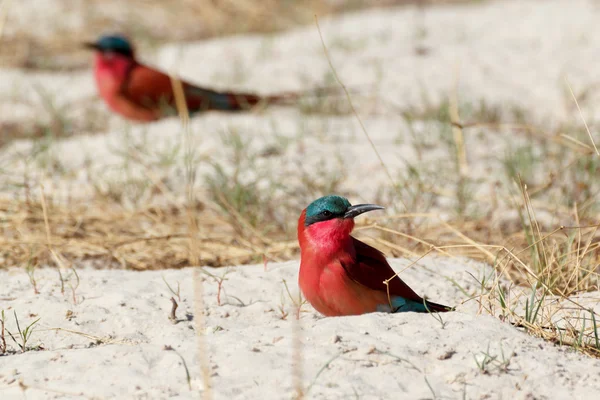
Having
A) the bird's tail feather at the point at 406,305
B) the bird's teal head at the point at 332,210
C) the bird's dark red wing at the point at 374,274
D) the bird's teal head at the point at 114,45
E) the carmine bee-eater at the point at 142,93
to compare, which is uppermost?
the bird's teal head at the point at 114,45

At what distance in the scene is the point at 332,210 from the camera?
2633mm

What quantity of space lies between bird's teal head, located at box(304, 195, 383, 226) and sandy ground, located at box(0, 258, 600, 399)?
0.30 m

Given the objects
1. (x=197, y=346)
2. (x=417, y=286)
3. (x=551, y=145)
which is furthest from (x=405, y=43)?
(x=197, y=346)

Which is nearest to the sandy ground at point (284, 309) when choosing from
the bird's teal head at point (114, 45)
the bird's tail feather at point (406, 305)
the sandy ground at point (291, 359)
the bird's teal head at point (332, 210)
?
the sandy ground at point (291, 359)

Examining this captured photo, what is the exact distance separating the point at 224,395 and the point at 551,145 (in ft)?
10.8

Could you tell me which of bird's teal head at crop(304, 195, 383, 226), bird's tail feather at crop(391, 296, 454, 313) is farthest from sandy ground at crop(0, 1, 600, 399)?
bird's teal head at crop(304, 195, 383, 226)

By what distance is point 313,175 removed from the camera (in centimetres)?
434

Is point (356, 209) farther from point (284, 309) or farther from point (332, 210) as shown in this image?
point (284, 309)

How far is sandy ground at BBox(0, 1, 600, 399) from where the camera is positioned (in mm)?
1968

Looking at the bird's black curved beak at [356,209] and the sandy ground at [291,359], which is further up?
the bird's black curved beak at [356,209]

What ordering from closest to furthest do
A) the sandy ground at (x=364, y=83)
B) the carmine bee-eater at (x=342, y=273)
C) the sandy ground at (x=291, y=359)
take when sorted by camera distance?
the sandy ground at (x=291, y=359) < the carmine bee-eater at (x=342, y=273) < the sandy ground at (x=364, y=83)

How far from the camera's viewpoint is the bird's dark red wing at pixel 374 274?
2523mm

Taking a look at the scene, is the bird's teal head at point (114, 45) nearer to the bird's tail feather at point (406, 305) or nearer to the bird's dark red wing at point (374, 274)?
the bird's dark red wing at point (374, 274)

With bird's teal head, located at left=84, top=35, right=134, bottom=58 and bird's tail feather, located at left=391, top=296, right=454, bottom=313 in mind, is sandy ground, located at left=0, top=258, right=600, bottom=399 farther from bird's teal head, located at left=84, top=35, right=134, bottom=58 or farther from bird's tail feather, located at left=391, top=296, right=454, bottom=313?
bird's teal head, located at left=84, top=35, right=134, bottom=58
